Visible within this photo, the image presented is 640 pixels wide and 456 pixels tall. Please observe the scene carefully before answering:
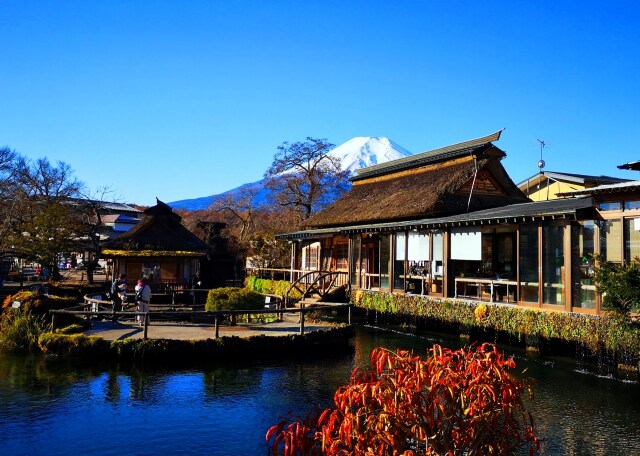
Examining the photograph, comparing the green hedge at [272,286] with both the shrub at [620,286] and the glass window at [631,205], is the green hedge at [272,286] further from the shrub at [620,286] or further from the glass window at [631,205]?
the glass window at [631,205]

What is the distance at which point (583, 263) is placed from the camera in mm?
15406

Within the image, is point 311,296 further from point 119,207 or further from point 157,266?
point 119,207

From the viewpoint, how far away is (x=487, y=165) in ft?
93.1

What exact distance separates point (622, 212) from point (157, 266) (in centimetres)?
2554

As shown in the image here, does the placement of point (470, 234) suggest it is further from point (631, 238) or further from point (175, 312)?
point (175, 312)

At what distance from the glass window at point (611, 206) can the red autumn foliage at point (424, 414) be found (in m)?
12.4

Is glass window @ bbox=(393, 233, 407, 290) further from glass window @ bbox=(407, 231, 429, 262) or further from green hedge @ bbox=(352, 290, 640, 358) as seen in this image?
green hedge @ bbox=(352, 290, 640, 358)

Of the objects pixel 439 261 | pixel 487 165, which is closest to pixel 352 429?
pixel 439 261

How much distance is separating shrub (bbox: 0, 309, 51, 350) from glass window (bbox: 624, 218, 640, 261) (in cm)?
1704

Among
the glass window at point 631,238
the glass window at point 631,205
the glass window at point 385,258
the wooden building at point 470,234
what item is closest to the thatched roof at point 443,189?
the wooden building at point 470,234

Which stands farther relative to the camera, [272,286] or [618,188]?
[272,286]

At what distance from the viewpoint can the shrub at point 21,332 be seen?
15.6 m

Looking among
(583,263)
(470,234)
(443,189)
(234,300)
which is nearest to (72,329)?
(234,300)

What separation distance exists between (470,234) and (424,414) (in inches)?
645
